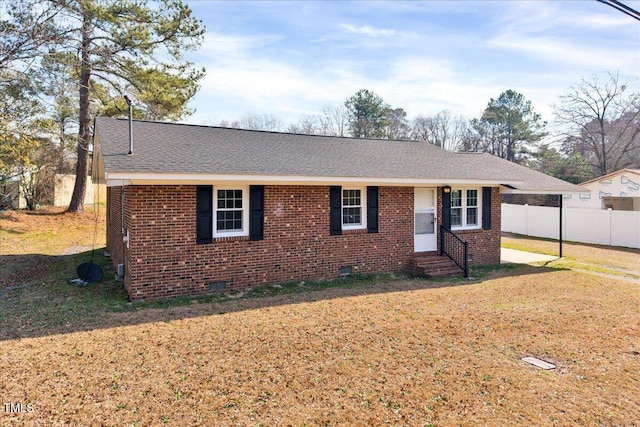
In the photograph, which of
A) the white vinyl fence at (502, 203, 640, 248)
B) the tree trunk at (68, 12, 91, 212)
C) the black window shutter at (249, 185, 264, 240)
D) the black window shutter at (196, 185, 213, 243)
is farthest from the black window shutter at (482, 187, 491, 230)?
the tree trunk at (68, 12, 91, 212)

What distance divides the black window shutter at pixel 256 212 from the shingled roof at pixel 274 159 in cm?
62

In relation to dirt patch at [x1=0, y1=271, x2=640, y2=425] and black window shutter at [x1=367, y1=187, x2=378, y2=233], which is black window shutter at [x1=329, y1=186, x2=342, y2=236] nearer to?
black window shutter at [x1=367, y1=187, x2=378, y2=233]

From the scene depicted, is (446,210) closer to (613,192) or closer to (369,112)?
(613,192)

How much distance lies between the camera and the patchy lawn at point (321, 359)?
12.6 ft

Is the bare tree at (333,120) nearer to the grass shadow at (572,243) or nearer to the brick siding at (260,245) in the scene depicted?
the grass shadow at (572,243)

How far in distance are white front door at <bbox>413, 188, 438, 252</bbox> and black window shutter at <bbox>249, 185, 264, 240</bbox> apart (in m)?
4.64

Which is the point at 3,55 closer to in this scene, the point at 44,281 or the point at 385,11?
the point at 44,281

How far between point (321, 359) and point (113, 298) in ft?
→ 17.0

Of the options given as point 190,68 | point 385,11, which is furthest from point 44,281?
point 190,68

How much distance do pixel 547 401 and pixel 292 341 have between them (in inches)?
127

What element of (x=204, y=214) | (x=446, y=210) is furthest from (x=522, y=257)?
(x=204, y=214)

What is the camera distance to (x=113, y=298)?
26.3 feet

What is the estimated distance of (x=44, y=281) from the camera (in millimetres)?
9578

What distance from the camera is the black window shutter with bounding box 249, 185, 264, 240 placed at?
8.95m
